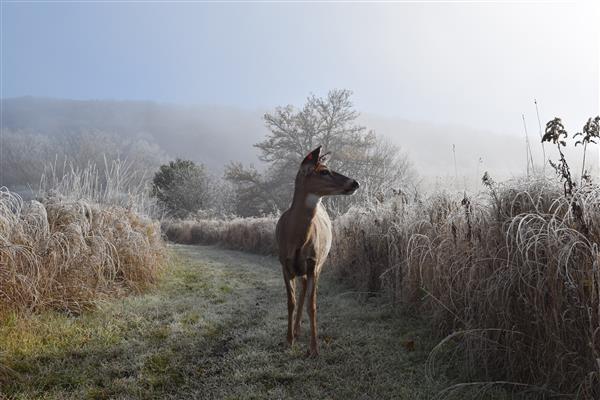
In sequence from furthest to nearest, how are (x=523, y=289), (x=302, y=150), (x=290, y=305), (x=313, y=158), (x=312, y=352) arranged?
(x=302, y=150) → (x=290, y=305) → (x=313, y=158) → (x=312, y=352) → (x=523, y=289)

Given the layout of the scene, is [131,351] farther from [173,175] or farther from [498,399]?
[173,175]

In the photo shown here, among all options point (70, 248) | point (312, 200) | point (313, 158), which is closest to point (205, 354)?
point (312, 200)

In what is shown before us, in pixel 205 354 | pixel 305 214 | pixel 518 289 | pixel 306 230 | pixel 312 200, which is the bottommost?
pixel 205 354

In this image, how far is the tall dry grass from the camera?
8.21 ft

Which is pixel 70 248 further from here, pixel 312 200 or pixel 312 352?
pixel 312 352

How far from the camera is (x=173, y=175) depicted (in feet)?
121

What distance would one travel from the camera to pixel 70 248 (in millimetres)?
5305

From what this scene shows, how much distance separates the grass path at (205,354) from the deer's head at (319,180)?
1.61m

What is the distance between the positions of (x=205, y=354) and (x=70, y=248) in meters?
2.62

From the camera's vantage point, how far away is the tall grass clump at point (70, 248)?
14.5 feet

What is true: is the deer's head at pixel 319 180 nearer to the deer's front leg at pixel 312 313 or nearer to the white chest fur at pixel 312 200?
the white chest fur at pixel 312 200

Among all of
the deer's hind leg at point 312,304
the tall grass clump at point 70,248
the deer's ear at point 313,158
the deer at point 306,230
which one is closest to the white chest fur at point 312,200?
the deer at point 306,230

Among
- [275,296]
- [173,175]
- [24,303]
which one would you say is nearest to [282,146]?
[173,175]

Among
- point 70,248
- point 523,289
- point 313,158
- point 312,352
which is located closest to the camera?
point 523,289
